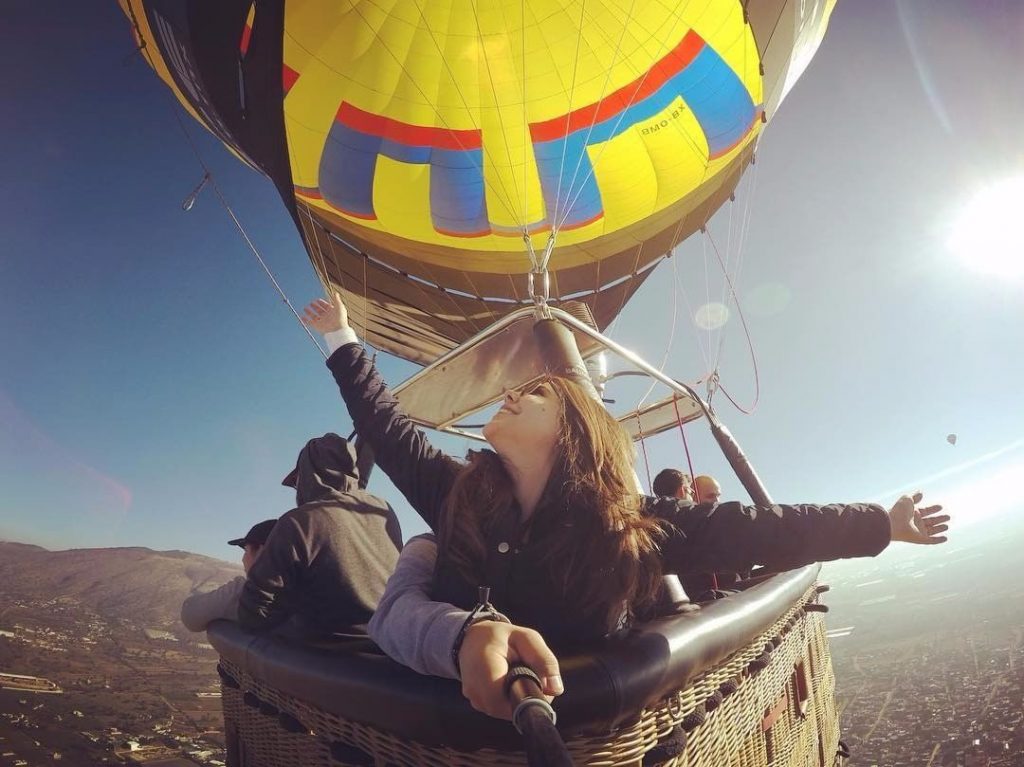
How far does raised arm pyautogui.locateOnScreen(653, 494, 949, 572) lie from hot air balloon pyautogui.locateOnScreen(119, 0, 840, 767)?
785 mm

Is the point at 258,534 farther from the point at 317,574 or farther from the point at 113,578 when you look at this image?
the point at 113,578

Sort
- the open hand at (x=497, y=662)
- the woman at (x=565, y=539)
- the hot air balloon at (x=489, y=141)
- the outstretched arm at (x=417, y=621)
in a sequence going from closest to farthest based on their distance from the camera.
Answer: the open hand at (x=497, y=662) < the outstretched arm at (x=417, y=621) < the woman at (x=565, y=539) < the hot air balloon at (x=489, y=141)

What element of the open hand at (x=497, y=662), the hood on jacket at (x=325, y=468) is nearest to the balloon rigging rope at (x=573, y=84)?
the hood on jacket at (x=325, y=468)

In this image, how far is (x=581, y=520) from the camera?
0.89 metres

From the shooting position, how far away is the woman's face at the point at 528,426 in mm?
1036

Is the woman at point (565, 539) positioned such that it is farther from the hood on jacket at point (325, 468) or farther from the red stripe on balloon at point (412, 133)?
the red stripe on balloon at point (412, 133)

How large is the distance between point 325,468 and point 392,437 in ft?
2.33

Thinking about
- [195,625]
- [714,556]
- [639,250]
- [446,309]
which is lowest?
[195,625]

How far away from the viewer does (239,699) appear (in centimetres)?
132

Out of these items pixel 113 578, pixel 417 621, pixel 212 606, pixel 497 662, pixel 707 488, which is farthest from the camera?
pixel 113 578

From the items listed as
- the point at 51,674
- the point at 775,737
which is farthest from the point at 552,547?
the point at 51,674

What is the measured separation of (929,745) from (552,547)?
29.4m

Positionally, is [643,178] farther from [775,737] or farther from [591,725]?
[591,725]

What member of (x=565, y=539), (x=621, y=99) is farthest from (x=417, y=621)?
(x=621, y=99)
